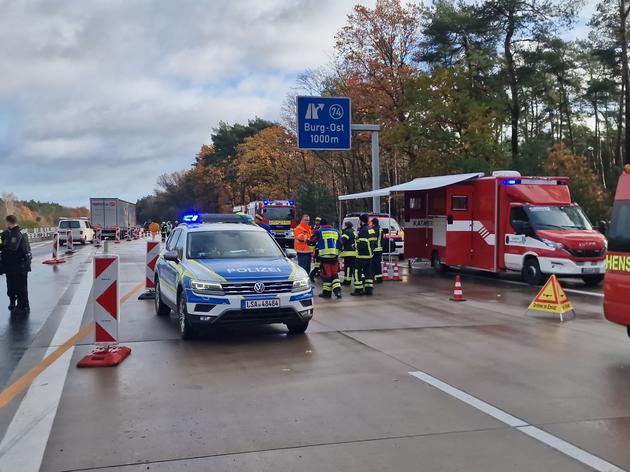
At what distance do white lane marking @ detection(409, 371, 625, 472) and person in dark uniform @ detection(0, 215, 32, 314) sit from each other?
855 cm

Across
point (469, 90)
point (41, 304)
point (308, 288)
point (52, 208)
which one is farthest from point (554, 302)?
point (52, 208)

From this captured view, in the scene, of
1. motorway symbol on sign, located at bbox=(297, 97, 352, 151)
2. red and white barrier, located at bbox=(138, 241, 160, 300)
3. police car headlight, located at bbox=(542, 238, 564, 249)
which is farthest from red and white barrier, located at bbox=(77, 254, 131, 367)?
motorway symbol on sign, located at bbox=(297, 97, 352, 151)

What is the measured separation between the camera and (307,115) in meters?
23.9

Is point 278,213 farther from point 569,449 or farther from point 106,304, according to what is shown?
point 569,449

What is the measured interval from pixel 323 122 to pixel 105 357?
1751 centimetres

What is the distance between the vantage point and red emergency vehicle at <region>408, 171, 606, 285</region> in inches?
622

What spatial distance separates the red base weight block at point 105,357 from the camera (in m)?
7.66

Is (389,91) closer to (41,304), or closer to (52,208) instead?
(41,304)

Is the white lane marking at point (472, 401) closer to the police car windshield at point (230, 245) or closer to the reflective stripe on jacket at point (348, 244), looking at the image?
the police car windshield at point (230, 245)

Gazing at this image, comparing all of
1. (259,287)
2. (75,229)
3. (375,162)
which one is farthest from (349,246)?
(75,229)

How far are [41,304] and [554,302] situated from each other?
10.1 metres

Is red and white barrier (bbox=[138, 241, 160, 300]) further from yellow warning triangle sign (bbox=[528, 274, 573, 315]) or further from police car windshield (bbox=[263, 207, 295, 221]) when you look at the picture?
police car windshield (bbox=[263, 207, 295, 221])

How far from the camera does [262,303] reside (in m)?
8.84

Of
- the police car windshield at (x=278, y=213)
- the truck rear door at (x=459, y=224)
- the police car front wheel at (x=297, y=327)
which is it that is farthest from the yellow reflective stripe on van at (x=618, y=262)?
the police car windshield at (x=278, y=213)
